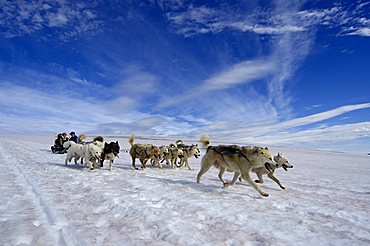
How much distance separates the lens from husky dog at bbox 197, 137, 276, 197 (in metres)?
7.01

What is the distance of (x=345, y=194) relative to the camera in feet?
25.1

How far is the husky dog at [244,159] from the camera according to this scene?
23.0 feet

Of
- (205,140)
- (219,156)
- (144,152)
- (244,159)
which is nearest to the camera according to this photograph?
(244,159)

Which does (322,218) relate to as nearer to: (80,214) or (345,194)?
(345,194)

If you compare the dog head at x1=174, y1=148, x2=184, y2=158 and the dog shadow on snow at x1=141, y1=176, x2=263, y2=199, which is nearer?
the dog shadow on snow at x1=141, y1=176, x2=263, y2=199

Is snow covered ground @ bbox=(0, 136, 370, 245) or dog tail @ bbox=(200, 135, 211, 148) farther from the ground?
dog tail @ bbox=(200, 135, 211, 148)

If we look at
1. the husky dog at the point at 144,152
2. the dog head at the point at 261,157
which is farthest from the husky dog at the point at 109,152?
the dog head at the point at 261,157

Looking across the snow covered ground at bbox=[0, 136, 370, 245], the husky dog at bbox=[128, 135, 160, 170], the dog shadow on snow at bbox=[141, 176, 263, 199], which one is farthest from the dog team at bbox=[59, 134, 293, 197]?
the snow covered ground at bbox=[0, 136, 370, 245]

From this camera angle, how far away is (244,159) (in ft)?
23.9

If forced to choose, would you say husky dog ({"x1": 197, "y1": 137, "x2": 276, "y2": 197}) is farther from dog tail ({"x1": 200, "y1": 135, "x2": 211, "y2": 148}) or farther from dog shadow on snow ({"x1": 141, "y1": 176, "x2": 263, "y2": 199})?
dog tail ({"x1": 200, "y1": 135, "x2": 211, "y2": 148})

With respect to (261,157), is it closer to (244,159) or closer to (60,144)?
(244,159)

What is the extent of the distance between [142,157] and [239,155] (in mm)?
6125

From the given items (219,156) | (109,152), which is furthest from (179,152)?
(219,156)

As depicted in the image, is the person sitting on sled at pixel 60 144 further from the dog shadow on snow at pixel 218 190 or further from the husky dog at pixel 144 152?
the dog shadow on snow at pixel 218 190
